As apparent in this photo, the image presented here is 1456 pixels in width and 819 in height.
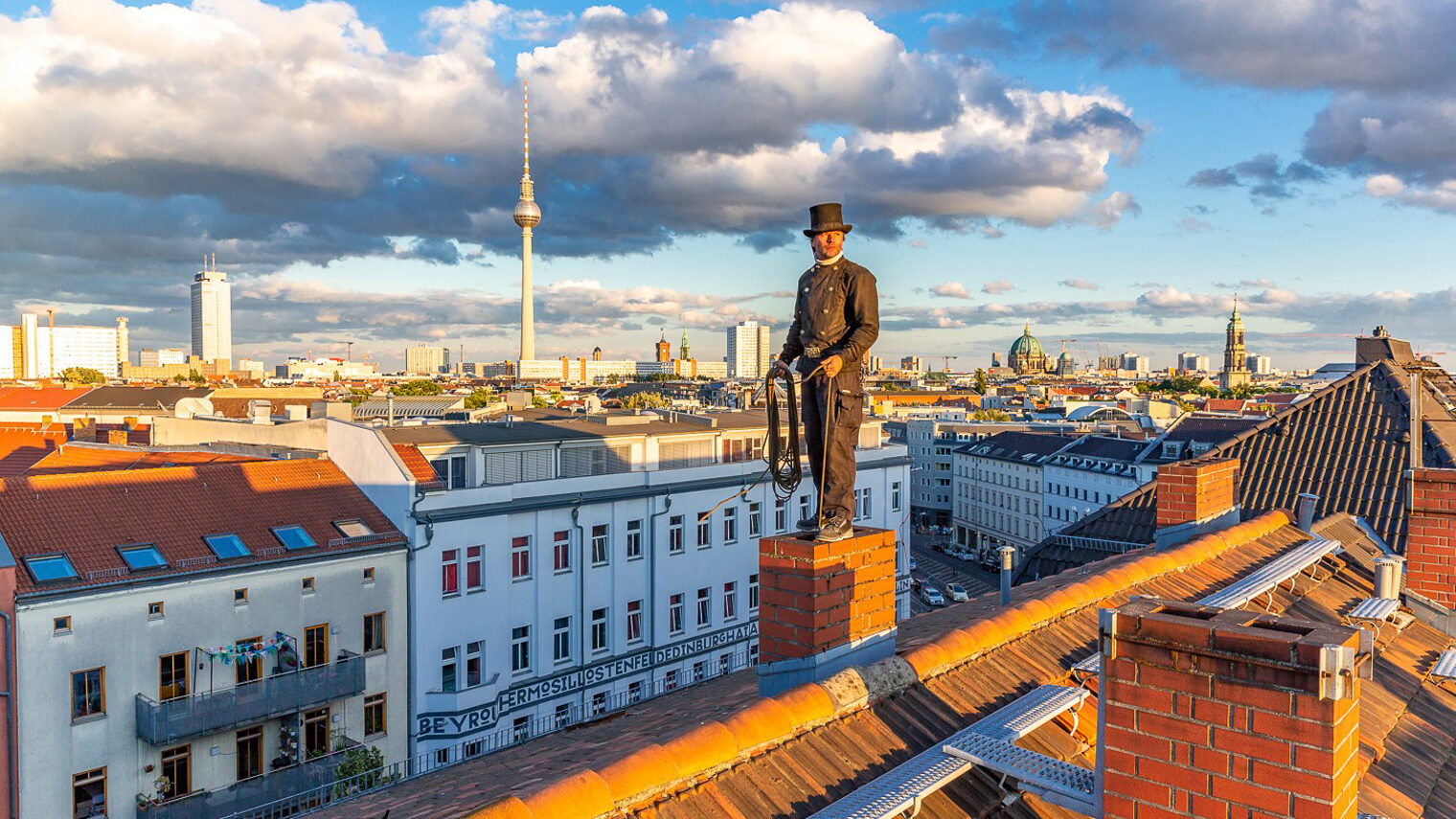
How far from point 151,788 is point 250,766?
2.43 meters

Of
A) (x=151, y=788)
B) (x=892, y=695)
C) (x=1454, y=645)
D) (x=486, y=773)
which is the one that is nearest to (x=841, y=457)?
Result: (x=892, y=695)

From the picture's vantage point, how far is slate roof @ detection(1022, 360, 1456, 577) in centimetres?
1669

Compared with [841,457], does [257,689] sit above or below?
below

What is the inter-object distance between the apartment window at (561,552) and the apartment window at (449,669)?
4508 mm

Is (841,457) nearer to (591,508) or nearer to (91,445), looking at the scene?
(591,508)

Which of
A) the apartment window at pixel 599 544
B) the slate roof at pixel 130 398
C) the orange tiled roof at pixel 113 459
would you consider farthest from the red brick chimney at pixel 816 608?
the slate roof at pixel 130 398

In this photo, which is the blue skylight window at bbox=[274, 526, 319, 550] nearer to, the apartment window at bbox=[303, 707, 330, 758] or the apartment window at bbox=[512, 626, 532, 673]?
the apartment window at bbox=[303, 707, 330, 758]

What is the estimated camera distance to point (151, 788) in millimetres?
23031

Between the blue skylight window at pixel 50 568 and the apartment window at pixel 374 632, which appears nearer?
the blue skylight window at pixel 50 568

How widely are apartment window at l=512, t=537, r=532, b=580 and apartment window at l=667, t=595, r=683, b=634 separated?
6879 millimetres

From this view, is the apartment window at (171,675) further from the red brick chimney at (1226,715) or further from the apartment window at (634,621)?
the red brick chimney at (1226,715)

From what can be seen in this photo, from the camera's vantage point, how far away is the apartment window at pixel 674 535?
36719mm

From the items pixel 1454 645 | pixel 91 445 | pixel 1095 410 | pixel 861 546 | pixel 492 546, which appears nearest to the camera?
pixel 861 546

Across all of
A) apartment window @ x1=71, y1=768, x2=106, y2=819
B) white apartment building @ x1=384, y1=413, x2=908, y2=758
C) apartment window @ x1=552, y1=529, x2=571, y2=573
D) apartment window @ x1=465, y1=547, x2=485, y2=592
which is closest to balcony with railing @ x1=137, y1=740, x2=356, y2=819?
apartment window @ x1=71, y1=768, x2=106, y2=819
